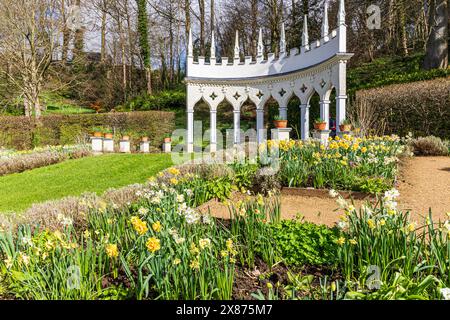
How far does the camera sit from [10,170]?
35.4ft

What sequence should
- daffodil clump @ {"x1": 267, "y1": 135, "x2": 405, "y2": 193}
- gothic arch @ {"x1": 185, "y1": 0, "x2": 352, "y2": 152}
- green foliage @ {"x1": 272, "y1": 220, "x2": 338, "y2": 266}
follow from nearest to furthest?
1. green foliage @ {"x1": 272, "y1": 220, "x2": 338, "y2": 266}
2. daffodil clump @ {"x1": 267, "y1": 135, "x2": 405, "y2": 193}
3. gothic arch @ {"x1": 185, "y1": 0, "x2": 352, "y2": 152}

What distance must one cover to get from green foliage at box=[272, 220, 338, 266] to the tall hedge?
574 inches

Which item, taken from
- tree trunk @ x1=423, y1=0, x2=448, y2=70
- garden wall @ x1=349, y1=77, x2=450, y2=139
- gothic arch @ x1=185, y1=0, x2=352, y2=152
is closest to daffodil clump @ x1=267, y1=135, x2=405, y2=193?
garden wall @ x1=349, y1=77, x2=450, y2=139

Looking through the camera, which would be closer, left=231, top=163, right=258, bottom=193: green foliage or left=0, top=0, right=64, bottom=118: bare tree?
left=231, top=163, right=258, bottom=193: green foliage

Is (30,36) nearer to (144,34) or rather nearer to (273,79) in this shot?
(144,34)

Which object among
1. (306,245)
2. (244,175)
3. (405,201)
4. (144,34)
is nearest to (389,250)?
(306,245)

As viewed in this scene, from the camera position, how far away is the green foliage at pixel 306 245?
2.75 metres

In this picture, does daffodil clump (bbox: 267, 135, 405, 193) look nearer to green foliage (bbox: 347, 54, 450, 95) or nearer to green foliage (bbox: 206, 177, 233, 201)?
green foliage (bbox: 206, 177, 233, 201)

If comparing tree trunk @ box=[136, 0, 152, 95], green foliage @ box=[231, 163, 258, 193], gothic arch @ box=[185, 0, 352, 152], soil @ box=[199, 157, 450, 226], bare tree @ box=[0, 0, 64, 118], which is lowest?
soil @ box=[199, 157, 450, 226]

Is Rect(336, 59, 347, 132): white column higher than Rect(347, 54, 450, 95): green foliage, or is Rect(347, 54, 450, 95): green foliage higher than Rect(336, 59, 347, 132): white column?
Rect(347, 54, 450, 95): green foliage

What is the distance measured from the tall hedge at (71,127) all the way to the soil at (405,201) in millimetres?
11797

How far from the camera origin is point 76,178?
8.38m

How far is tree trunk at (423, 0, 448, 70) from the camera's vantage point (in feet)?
45.5
